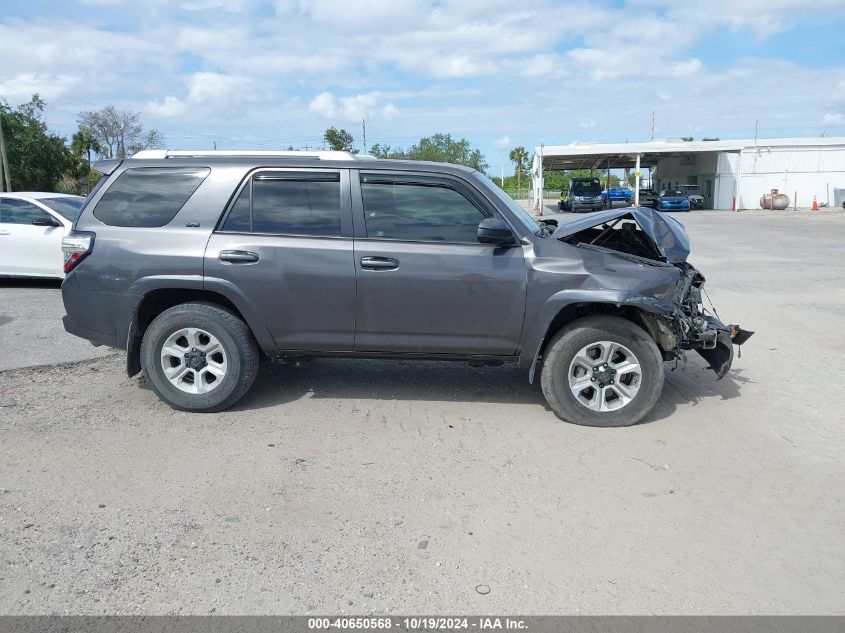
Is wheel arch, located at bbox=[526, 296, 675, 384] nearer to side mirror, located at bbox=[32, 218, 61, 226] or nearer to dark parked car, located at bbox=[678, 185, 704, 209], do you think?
side mirror, located at bbox=[32, 218, 61, 226]

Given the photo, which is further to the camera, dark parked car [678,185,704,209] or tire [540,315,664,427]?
dark parked car [678,185,704,209]

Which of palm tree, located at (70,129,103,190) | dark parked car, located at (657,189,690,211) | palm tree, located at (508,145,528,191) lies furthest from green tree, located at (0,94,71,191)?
palm tree, located at (508,145,528,191)

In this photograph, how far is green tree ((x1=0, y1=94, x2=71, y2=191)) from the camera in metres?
37.7

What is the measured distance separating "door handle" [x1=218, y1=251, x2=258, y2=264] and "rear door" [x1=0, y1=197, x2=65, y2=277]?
7400mm

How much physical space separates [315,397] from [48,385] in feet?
7.73

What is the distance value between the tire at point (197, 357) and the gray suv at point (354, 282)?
0.01m

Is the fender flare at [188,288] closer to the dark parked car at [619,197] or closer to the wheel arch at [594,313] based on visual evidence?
the wheel arch at [594,313]

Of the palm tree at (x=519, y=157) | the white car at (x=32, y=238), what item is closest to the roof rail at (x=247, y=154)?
the white car at (x=32, y=238)

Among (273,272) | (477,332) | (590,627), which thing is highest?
(273,272)

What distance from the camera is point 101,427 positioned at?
520 centimetres

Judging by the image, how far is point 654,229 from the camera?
5684mm

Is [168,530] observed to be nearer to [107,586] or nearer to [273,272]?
[107,586]

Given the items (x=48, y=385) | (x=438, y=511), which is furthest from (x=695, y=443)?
(x=48, y=385)

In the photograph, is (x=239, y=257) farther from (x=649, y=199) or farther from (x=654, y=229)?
(x=649, y=199)
